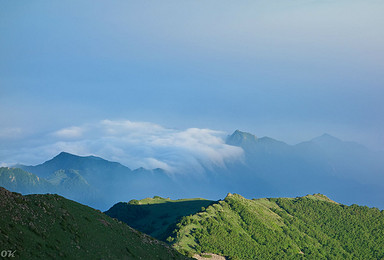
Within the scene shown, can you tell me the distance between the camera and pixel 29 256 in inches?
2906

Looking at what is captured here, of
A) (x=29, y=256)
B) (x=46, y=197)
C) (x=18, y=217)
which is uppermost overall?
(x=46, y=197)

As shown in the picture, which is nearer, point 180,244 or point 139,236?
point 139,236

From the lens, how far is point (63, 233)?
294ft

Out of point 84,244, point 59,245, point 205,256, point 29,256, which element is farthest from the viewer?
point 205,256

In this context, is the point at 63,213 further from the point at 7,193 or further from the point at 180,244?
the point at 180,244

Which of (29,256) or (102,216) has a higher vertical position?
(102,216)

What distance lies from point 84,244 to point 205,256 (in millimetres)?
100658

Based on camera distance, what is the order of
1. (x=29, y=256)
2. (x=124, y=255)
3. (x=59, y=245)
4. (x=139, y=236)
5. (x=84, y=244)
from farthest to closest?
(x=139, y=236) < (x=124, y=255) < (x=84, y=244) < (x=59, y=245) < (x=29, y=256)

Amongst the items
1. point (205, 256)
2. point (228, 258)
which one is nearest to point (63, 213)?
point (205, 256)

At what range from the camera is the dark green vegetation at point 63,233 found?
78000mm

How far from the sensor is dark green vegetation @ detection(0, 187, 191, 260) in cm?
7800

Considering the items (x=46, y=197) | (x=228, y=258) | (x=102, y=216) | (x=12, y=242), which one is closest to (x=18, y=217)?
(x=12, y=242)

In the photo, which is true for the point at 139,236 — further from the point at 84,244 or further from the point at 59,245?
the point at 59,245

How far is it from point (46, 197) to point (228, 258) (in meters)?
109
